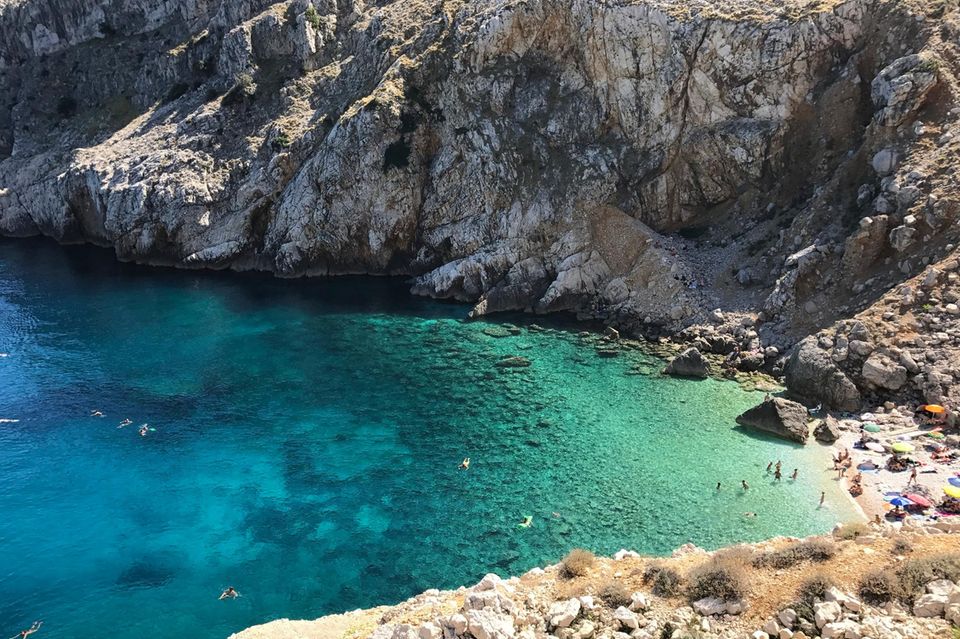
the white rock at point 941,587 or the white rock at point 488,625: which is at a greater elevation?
the white rock at point 941,587

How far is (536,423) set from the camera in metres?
39.0

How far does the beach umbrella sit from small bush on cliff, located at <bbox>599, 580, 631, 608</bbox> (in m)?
18.7

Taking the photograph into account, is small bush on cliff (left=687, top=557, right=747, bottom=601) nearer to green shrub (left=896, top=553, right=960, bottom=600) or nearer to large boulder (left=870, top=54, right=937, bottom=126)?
green shrub (left=896, top=553, right=960, bottom=600)

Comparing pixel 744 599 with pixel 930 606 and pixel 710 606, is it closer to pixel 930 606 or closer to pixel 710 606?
pixel 710 606

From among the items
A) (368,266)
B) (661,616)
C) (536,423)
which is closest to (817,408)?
(536,423)

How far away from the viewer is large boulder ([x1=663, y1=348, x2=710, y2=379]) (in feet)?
141

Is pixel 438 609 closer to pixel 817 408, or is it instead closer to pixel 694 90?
pixel 817 408

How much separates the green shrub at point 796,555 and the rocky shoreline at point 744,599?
0.09 feet

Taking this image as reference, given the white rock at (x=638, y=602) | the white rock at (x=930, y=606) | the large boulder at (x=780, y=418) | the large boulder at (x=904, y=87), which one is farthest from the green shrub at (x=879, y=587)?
the large boulder at (x=904, y=87)

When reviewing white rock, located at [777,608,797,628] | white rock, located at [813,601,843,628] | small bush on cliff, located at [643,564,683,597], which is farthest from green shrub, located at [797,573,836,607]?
small bush on cliff, located at [643,564,683,597]

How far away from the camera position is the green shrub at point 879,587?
15.0m

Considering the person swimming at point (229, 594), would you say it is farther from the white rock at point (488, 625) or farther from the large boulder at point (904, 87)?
the large boulder at point (904, 87)

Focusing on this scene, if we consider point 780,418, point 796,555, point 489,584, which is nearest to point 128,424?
point 489,584

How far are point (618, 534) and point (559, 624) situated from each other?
44.1ft
